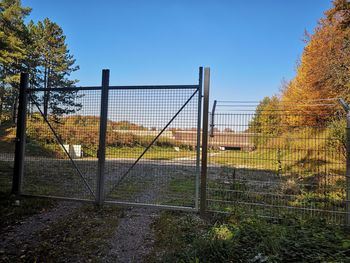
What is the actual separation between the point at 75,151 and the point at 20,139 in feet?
4.16

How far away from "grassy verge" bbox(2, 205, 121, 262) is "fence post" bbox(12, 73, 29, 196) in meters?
1.78

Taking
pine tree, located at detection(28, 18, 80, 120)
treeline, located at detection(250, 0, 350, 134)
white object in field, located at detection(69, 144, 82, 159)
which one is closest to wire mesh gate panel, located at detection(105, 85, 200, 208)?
white object in field, located at detection(69, 144, 82, 159)

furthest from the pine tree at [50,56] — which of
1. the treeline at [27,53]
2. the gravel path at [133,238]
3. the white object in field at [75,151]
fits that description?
the gravel path at [133,238]

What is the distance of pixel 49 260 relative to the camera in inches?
103

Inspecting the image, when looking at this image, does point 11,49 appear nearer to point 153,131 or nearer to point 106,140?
point 106,140

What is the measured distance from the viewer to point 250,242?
2754 mm

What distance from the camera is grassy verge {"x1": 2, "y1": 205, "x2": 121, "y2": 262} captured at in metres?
2.70

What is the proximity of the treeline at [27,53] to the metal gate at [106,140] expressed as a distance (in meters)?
13.4

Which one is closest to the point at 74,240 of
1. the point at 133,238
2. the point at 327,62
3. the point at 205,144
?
the point at 133,238

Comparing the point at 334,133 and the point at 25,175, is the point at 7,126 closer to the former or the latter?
the point at 25,175

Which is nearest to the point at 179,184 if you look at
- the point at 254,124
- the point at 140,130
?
the point at 140,130

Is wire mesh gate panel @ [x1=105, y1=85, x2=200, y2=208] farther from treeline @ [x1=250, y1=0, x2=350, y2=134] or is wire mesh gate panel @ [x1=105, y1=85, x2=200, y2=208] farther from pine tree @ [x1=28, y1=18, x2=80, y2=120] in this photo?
pine tree @ [x1=28, y1=18, x2=80, y2=120]

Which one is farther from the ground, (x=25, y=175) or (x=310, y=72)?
(x=310, y=72)

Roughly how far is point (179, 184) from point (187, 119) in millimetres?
2742
